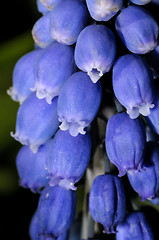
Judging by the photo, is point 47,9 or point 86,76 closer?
point 86,76

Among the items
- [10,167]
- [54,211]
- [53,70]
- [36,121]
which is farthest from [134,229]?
[10,167]

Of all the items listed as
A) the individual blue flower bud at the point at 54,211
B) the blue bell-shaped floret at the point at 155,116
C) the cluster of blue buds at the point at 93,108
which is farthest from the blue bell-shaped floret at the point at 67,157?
the blue bell-shaped floret at the point at 155,116

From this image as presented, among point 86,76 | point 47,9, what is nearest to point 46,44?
point 47,9

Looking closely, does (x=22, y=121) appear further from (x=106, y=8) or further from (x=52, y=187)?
(x=106, y=8)

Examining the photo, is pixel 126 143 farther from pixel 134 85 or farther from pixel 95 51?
pixel 95 51

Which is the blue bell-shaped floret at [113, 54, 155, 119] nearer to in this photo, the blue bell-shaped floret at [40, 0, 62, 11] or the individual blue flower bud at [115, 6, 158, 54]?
the individual blue flower bud at [115, 6, 158, 54]

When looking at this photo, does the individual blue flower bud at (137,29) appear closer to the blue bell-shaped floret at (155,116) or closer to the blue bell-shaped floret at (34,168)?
the blue bell-shaped floret at (155,116)

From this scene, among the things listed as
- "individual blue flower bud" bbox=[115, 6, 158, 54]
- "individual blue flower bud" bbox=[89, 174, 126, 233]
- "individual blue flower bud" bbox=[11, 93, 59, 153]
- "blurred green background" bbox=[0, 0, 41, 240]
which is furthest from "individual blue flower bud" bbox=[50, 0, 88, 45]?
"blurred green background" bbox=[0, 0, 41, 240]

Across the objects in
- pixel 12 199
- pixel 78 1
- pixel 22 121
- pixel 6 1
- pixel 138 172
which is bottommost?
pixel 12 199
